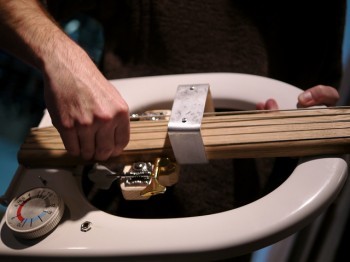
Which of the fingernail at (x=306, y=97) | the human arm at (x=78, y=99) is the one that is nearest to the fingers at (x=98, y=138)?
the human arm at (x=78, y=99)

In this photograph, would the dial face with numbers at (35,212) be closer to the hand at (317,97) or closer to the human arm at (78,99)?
the human arm at (78,99)

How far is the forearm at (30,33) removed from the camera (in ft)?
1.64

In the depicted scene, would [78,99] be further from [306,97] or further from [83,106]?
[306,97]

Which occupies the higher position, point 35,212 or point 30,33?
point 30,33

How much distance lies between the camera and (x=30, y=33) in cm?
53

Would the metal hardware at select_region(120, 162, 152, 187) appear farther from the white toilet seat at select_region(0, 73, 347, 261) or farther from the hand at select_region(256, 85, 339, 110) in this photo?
the hand at select_region(256, 85, 339, 110)

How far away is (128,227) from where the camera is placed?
0.46 metres

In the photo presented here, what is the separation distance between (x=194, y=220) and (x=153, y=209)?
0.23 m

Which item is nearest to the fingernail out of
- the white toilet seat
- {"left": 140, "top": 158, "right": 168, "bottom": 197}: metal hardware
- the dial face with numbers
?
the white toilet seat

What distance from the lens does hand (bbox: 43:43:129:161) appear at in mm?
459

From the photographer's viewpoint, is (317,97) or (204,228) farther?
(317,97)

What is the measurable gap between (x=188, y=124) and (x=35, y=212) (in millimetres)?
193

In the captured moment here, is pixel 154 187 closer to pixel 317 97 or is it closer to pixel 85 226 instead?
pixel 85 226

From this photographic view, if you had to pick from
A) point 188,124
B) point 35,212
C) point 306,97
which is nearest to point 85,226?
point 35,212
